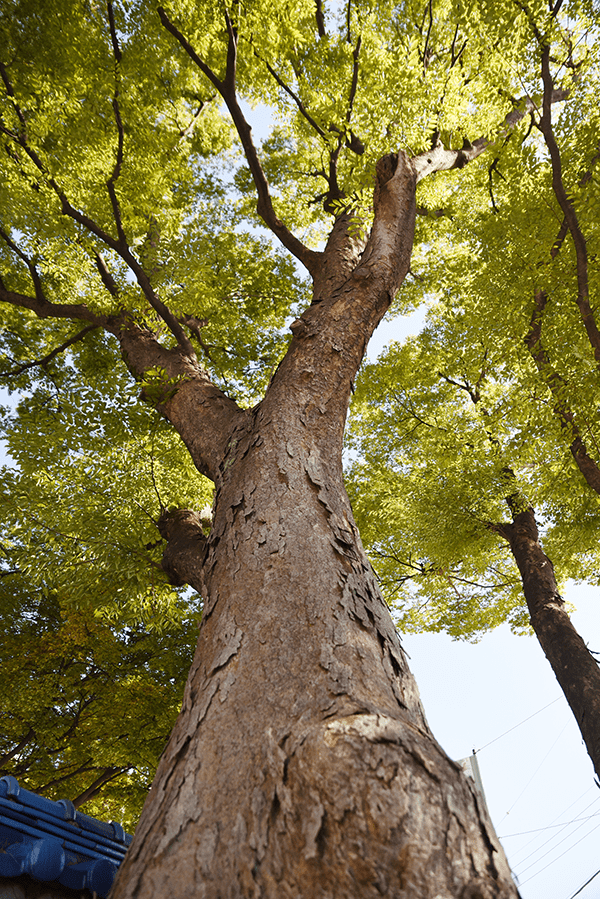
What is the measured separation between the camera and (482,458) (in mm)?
8062

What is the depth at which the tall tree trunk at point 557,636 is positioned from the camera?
17.4 ft

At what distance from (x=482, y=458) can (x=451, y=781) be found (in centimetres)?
745

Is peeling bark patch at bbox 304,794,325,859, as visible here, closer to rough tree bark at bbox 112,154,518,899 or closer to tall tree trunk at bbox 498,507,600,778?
rough tree bark at bbox 112,154,518,899

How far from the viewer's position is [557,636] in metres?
6.19

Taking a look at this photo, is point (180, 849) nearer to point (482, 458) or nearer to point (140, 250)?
point (482, 458)

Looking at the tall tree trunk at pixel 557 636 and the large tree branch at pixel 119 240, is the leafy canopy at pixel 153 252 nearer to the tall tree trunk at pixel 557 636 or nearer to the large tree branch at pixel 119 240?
the large tree branch at pixel 119 240

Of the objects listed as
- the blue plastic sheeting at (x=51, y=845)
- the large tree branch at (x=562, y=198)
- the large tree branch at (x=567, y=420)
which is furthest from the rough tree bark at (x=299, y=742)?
the large tree branch at (x=567, y=420)

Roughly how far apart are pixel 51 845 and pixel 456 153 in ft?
30.4

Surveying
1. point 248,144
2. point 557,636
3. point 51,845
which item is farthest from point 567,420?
point 51,845

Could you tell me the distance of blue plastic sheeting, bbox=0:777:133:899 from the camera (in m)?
2.56

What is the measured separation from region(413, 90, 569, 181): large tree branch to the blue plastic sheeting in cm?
696

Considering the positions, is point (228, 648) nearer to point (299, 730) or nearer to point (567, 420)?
point (299, 730)

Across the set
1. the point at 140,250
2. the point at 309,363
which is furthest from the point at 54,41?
the point at 309,363

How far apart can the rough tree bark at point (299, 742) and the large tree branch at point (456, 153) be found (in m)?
5.38
